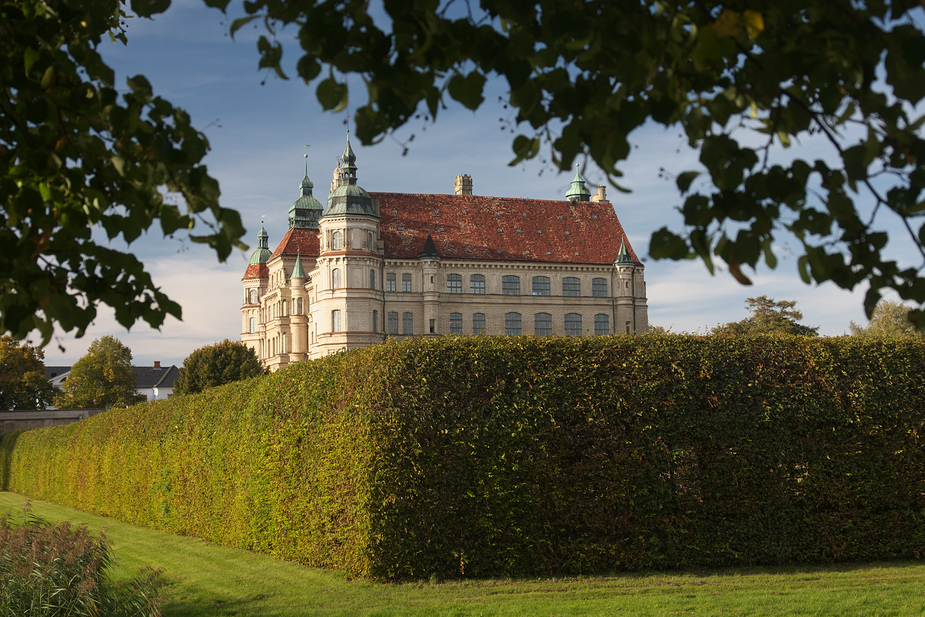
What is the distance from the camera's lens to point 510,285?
82.3 meters

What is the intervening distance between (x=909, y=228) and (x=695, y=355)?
33.9 ft

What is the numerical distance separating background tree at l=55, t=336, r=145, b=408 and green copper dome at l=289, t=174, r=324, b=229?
2219cm

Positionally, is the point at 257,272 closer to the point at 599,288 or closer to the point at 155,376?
the point at 599,288

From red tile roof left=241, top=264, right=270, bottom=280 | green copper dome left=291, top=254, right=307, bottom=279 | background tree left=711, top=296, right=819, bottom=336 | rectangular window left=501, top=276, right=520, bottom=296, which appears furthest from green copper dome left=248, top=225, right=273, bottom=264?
background tree left=711, top=296, right=819, bottom=336

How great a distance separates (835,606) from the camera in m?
10.4

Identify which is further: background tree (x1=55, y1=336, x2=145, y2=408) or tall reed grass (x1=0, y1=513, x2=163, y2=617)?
background tree (x1=55, y1=336, x2=145, y2=408)

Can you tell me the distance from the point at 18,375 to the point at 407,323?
3486 centimetres

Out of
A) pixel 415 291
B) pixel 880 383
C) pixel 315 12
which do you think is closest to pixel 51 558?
pixel 315 12

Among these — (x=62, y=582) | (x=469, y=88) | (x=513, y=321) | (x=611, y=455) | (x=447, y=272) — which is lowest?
(x=62, y=582)

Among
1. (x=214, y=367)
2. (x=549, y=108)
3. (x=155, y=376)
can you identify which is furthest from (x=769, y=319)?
(x=155, y=376)

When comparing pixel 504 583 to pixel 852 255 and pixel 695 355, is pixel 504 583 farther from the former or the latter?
pixel 852 255

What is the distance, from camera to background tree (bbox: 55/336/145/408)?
87.4 m

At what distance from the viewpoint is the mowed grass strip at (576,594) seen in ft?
34.4

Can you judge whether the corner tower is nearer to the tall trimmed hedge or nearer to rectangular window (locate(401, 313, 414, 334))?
rectangular window (locate(401, 313, 414, 334))
